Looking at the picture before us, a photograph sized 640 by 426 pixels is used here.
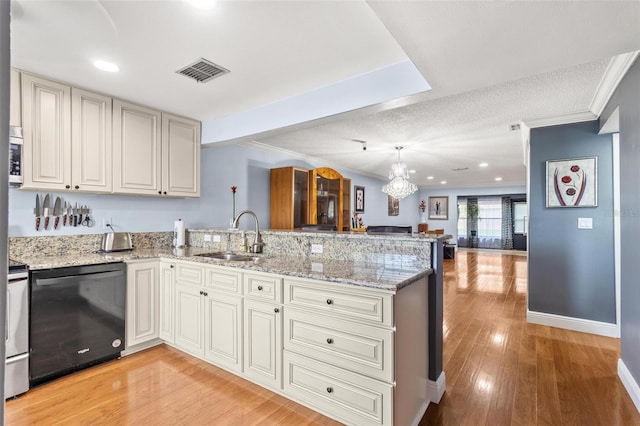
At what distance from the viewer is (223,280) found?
241 centimetres

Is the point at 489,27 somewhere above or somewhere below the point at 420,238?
above

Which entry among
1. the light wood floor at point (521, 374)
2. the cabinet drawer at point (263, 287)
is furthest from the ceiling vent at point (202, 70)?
the light wood floor at point (521, 374)

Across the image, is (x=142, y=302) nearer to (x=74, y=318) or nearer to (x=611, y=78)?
(x=74, y=318)

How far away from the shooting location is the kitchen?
2662 mm

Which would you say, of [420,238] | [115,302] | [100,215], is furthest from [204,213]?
[420,238]

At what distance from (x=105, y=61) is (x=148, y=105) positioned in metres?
0.89

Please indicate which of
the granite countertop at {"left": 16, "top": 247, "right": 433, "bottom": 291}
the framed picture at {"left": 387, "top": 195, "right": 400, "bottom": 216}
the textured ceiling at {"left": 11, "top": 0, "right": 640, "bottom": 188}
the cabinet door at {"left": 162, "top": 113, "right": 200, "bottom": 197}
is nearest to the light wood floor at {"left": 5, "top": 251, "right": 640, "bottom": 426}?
the granite countertop at {"left": 16, "top": 247, "right": 433, "bottom": 291}

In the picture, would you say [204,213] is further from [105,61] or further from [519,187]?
[519,187]

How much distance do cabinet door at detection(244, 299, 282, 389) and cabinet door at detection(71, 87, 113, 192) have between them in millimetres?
1812

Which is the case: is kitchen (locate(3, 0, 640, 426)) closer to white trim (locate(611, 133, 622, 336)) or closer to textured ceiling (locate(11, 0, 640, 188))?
textured ceiling (locate(11, 0, 640, 188))

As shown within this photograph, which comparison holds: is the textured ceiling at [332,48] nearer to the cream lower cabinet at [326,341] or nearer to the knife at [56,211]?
the knife at [56,211]

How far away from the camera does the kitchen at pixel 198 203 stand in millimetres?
2662

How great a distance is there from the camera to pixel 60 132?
261 centimetres

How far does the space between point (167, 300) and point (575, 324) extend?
4.18 meters
